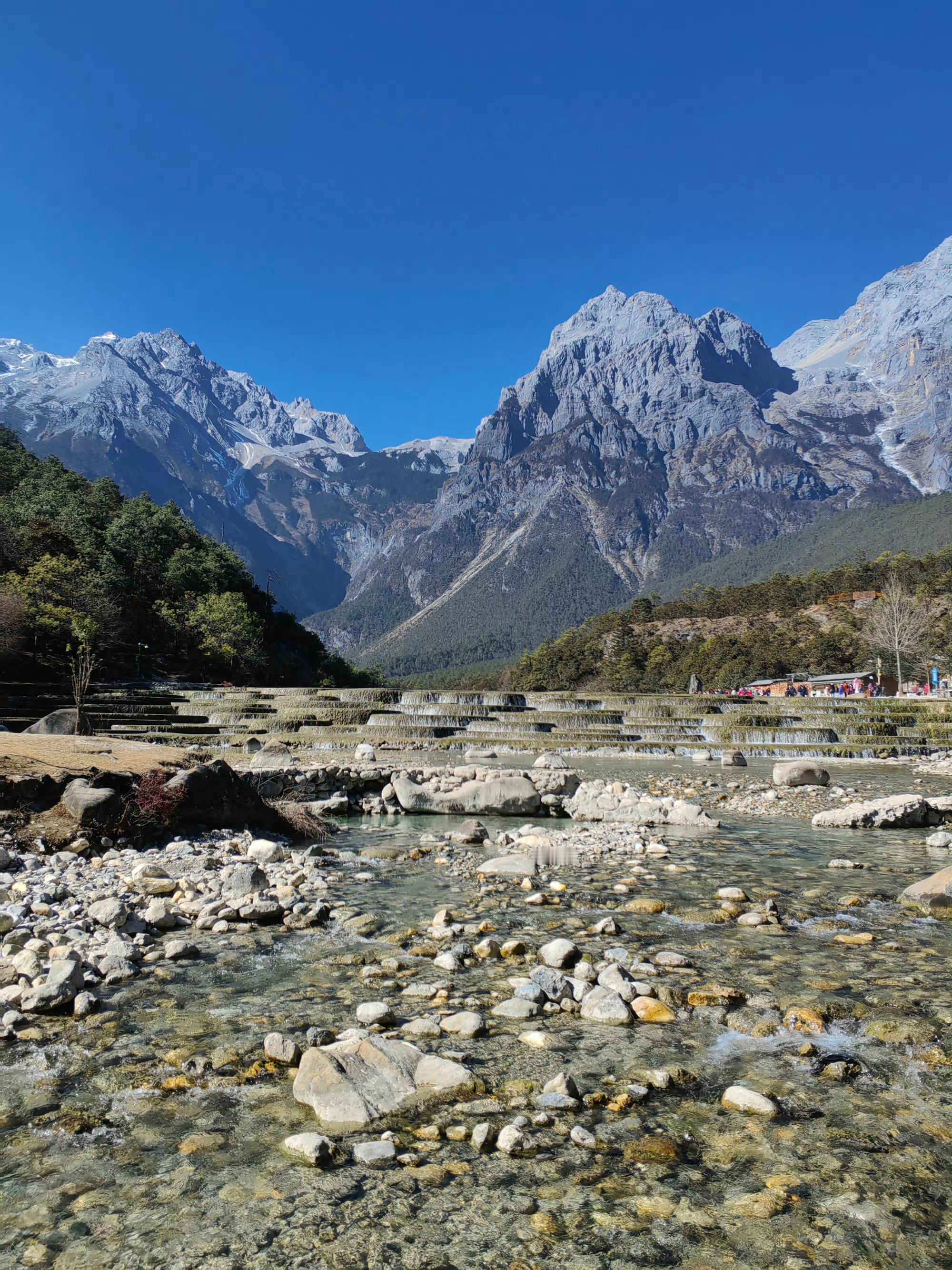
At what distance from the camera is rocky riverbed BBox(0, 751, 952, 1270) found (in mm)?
2904

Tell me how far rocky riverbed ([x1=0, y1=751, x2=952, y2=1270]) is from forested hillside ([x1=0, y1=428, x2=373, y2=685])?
45483 millimetres

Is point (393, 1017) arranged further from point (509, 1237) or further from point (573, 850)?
point (573, 850)

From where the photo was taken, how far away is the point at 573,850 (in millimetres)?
10461

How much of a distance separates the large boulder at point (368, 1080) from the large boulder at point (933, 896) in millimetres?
5815

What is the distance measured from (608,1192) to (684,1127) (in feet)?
2.24

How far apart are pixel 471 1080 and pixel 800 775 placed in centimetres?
1714

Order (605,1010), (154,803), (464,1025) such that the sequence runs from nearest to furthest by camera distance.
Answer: (464,1025) → (605,1010) → (154,803)

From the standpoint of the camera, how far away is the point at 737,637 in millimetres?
103438

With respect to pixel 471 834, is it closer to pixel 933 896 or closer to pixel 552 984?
pixel 552 984

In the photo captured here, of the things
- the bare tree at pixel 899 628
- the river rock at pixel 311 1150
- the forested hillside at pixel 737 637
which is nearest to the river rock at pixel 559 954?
the river rock at pixel 311 1150

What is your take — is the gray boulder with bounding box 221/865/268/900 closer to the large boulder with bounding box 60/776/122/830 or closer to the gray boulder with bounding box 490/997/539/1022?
the large boulder with bounding box 60/776/122/830

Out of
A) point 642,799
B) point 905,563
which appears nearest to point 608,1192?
point 642,799

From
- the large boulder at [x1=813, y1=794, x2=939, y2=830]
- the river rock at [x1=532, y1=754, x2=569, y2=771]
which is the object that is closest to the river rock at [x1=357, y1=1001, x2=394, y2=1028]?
the large boulder at [x1=813, y1=794, x2=939, y2=830]

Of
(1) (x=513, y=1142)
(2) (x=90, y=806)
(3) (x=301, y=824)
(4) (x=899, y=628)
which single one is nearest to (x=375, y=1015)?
(1) (x=513, y=1142)
